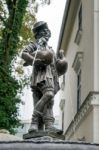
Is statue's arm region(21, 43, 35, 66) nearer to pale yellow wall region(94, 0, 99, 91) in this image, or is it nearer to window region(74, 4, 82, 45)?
pale yellow wall region(94, 0, 99, 91)

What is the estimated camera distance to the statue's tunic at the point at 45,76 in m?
7.96

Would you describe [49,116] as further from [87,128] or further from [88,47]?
[88,47]

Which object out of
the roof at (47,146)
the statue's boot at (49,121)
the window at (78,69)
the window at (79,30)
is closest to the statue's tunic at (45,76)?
the statue's boot at (49,121)

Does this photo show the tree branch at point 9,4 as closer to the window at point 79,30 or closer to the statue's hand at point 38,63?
the window at point 79,30

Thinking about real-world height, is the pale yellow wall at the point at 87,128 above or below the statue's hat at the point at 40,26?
below

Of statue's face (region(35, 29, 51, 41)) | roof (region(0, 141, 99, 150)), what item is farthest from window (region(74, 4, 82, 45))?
roof (region(0, 141, 99, 150))

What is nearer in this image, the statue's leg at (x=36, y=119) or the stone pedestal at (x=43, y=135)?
the stone pedestal at (x=43, y=135)

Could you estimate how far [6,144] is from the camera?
19.8 feet

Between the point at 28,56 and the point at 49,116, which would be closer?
the point at 49,116

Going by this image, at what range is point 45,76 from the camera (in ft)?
26.2

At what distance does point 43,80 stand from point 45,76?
0.07 m

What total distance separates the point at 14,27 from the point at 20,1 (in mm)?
1455

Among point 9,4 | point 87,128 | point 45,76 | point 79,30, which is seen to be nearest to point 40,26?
point 45,76

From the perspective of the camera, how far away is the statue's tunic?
7.96 meters
